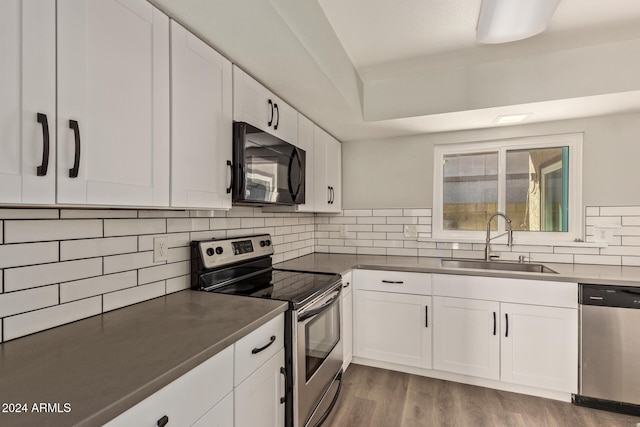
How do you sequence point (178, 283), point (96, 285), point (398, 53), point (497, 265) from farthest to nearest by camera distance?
point (497, 265) → point (398, 53) → point (178, 283) → point (96, 285)

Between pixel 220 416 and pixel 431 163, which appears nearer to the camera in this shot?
pixel 220 416

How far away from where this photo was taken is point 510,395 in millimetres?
2166

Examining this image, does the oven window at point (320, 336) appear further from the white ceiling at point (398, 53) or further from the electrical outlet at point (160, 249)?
the white ceiling at point (398, 53)

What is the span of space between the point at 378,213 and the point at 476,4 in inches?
71.9

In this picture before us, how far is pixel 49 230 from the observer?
1.06m

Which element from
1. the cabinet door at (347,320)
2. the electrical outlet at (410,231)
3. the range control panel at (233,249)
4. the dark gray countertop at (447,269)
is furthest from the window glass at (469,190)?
the range control panel at (233,249)

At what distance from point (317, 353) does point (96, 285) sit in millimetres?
1096

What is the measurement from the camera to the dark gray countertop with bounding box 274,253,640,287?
195 cm

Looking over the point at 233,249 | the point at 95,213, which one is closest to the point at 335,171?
the point at 233,249

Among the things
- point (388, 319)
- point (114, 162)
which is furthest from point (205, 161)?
point (388, 319)

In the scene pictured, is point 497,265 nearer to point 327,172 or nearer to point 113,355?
point 327,172

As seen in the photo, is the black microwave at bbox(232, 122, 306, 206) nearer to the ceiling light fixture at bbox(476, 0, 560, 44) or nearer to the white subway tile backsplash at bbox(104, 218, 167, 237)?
the white subway tile backsplash at bbox(104, 218, 167, 237)

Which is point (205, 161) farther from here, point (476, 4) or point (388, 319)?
point (388, 319)

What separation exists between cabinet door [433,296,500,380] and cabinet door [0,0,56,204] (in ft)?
7.58
